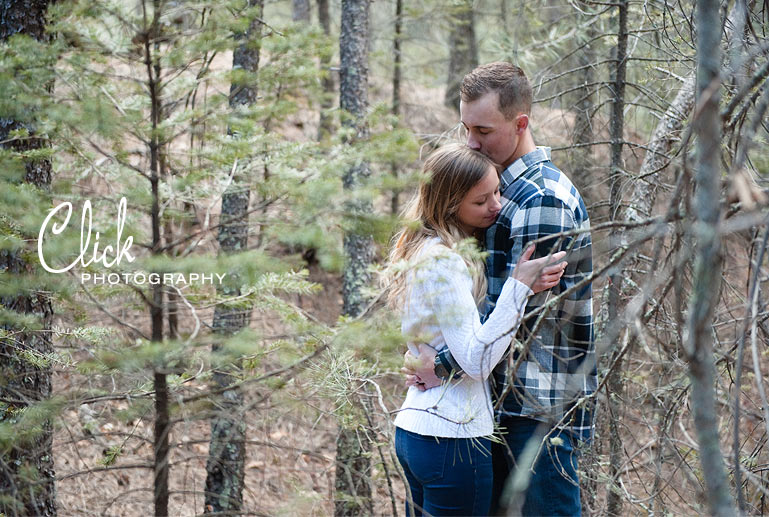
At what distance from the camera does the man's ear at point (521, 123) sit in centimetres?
310

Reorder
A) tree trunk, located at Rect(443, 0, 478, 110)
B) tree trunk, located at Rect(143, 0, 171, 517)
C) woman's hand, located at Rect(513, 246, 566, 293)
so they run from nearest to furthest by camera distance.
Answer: tree trunk, located at Rect(143, 0, 171, 517), woman's hand, located at Rect(513, 246, 566, 293), tree trunk, located at Rect(443, 0, 478, 110)

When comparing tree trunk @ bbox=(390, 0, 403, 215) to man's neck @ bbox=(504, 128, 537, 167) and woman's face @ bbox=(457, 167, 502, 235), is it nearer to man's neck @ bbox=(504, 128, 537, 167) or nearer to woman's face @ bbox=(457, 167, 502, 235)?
man's neck @ bbox=(504, 128, 537, 167)

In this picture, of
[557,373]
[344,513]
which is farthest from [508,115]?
[344,513]

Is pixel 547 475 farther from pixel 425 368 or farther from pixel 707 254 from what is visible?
pixel 707 254

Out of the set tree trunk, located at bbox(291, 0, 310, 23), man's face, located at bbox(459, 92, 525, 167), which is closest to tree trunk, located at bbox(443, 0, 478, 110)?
tree trunk, located at bbox(291, 0, 310, 23)

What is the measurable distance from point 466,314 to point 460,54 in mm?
10999

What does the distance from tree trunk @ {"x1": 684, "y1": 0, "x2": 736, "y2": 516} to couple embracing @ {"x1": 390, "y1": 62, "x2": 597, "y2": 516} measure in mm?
1123

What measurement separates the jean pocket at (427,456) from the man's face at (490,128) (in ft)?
4.18

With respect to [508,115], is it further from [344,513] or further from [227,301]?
[344,513]

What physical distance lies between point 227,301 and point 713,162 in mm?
2112

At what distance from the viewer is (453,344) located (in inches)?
103

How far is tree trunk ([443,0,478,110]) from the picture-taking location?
1209cm

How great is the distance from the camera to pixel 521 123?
3109 mm

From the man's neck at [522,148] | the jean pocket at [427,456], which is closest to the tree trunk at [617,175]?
the man's neck at [522,148]
